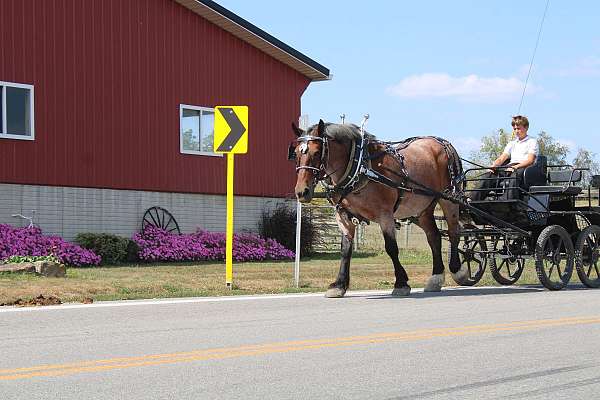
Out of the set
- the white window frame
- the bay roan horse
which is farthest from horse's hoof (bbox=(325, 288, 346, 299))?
the white window frame

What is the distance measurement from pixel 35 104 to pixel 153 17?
4423mm

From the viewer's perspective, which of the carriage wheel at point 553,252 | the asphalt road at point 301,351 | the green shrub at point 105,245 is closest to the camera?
the asphalt road at point 301,351

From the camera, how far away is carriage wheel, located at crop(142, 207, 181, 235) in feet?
80.5

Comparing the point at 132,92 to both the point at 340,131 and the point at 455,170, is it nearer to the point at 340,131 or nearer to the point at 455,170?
the point at 455,170

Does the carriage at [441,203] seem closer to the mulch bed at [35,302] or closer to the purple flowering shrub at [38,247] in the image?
the mulch bed at [35,302]

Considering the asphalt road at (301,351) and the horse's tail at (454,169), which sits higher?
the horse's tail at (454,169)

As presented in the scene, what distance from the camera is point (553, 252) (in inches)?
580

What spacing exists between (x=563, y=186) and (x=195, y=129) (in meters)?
13.1

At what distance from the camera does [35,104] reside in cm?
2212

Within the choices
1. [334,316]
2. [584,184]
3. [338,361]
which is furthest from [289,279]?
[338,361]

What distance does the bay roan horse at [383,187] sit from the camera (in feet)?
41.5

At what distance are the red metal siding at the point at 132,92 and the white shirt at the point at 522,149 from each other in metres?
11.7

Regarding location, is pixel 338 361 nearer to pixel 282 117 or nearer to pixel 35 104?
pixel 35 104

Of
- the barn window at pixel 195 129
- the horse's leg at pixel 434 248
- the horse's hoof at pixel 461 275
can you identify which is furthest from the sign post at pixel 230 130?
the barn window at pixel 195 129
